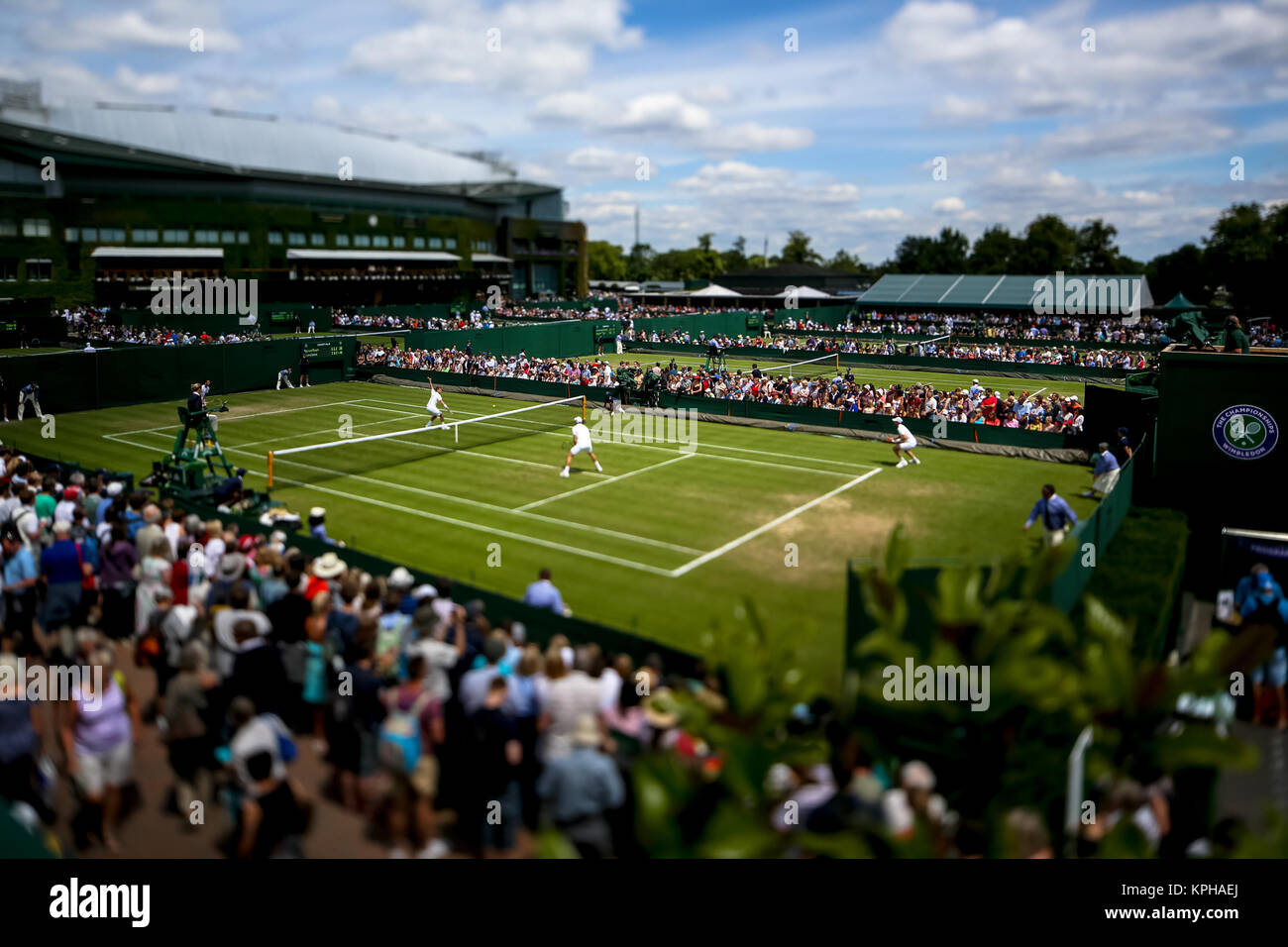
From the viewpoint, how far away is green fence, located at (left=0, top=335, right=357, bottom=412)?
111ft

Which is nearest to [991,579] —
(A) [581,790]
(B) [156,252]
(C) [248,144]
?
(A) [581,790]

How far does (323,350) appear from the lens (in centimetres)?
4344

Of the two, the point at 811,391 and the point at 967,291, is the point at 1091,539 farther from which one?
the point at 967,291

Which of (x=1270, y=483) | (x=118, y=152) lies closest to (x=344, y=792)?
(x=1270, y=483)

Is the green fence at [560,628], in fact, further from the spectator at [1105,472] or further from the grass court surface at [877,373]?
the grass court surface at [877,373]

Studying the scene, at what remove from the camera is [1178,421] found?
59.0 ft

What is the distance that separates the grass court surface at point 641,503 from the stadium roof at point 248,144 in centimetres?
6166

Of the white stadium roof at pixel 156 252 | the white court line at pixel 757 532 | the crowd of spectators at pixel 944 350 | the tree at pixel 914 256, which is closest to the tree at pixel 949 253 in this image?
the tree at pixel 914 256

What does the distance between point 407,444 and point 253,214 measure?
A: 212 ft

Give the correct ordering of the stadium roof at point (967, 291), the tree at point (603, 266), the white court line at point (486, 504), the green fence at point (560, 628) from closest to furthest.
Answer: the green fence at point (560, 628) → the white court line at point (486, 504) → the stadium roof at point (967, 291) → the tree at point (603, 266)

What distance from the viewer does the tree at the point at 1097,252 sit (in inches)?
4387

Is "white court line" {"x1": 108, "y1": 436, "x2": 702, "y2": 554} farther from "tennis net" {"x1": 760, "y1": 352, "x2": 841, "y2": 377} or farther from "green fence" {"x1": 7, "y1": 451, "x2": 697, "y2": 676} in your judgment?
"tennis net" {"x1": 760, "y1": 352, "x2": 841, "y2": 377}
